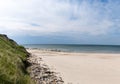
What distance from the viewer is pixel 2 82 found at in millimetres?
6227

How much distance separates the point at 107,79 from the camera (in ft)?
37.2

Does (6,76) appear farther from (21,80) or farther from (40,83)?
(40,83)

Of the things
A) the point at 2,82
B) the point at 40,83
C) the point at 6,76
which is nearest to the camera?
the point at 2,82

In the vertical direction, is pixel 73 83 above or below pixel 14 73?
below

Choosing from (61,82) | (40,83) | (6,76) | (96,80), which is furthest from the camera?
(96,80)

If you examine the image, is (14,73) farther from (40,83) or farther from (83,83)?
Answer: (83,83)

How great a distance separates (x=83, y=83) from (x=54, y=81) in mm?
1600

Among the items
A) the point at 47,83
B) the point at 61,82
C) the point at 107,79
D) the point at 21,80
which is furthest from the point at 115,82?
the point at 21,80

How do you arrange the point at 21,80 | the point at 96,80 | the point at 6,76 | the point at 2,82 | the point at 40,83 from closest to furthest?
the point at 2,82 < the point at 6,76 < the point at 21,80 < the point at 40,83 < the point at 96,80

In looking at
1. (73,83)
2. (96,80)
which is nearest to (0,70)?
(73,83)

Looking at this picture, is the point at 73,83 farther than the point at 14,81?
Yes

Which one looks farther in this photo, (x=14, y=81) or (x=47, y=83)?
(x=47, y=83)

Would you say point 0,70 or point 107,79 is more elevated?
point 0,70

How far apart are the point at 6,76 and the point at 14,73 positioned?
731mm
